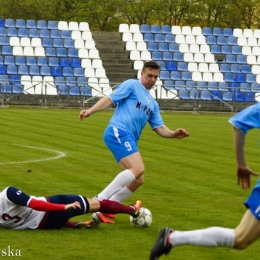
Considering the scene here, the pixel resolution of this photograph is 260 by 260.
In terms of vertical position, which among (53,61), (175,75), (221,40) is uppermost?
(221,40)

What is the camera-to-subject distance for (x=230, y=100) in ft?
126

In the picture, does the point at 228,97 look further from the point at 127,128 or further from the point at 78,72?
the point at 127,128

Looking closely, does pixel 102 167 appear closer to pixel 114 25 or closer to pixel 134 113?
pixel 134 113

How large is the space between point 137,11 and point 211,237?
153ft

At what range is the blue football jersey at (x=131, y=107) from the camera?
10.4 m

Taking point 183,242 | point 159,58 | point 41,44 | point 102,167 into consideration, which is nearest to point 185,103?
point 159,58

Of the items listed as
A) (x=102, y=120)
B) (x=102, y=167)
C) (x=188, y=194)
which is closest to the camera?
(x=188, y=194)

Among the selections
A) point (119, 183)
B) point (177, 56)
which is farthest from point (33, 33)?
point (119, 183)

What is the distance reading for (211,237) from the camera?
6.85 metres

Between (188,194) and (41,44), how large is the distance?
2920 cm

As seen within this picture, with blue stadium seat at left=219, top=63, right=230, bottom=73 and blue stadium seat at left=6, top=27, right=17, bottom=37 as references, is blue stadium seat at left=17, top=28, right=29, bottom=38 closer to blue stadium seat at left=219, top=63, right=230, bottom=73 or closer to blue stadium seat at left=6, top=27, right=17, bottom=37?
blue stadium seat at left=6, top=27, right=17, bottom=37

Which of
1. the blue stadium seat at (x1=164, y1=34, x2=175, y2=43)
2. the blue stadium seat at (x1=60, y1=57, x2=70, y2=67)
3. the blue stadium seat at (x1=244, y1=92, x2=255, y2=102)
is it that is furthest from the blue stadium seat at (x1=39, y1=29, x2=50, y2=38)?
the blue stadium seat at (x1=244, y1=92, x2=255, y2=102)

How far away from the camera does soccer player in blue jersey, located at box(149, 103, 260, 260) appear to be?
21.6ft

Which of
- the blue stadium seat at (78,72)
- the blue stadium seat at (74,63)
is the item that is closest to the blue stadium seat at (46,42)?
the blue stadium seat at (74,63)
